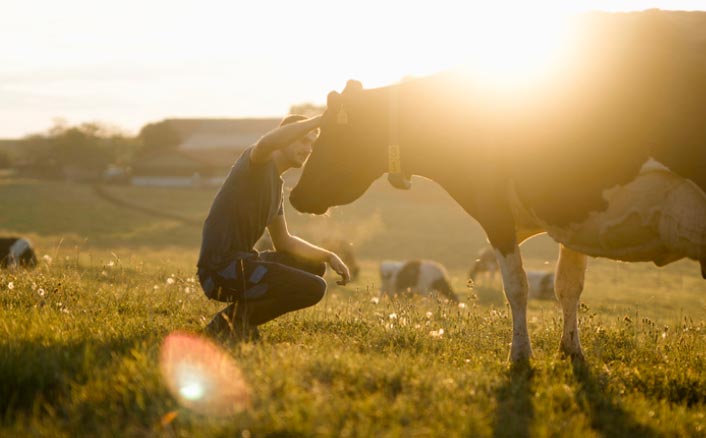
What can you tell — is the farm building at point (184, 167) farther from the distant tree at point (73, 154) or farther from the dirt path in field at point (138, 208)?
the dirt path in field at point (138, 208)

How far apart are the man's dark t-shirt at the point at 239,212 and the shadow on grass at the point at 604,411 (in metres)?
2.94

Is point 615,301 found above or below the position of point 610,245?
below

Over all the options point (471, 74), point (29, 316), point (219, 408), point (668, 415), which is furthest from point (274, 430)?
point (471, 74)

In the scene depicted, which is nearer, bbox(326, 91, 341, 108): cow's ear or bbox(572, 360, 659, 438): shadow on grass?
bbox(572, 360, 659, 438): shadow on grass

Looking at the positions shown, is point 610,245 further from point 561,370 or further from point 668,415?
point 668,415

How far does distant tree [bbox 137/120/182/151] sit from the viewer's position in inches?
3794

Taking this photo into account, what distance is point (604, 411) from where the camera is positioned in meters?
4.73

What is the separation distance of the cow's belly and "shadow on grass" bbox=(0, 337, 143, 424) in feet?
12.2

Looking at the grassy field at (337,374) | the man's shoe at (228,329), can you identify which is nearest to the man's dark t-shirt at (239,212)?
the man's shoe at (228,329)

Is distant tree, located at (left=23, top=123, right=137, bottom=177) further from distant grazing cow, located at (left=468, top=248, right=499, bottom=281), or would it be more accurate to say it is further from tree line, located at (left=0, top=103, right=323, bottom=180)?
distant grazing cow, located at (left=468, top=248, right=499, bottom=281)

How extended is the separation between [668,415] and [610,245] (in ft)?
5.05

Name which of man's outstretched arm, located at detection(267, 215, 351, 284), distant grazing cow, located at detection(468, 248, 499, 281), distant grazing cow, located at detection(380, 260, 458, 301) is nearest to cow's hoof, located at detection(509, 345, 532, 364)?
man's outstretched arm, located at detection(267, 215, 351, 284)

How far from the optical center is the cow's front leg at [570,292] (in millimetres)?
6906

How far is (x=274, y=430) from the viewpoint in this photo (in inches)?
144
